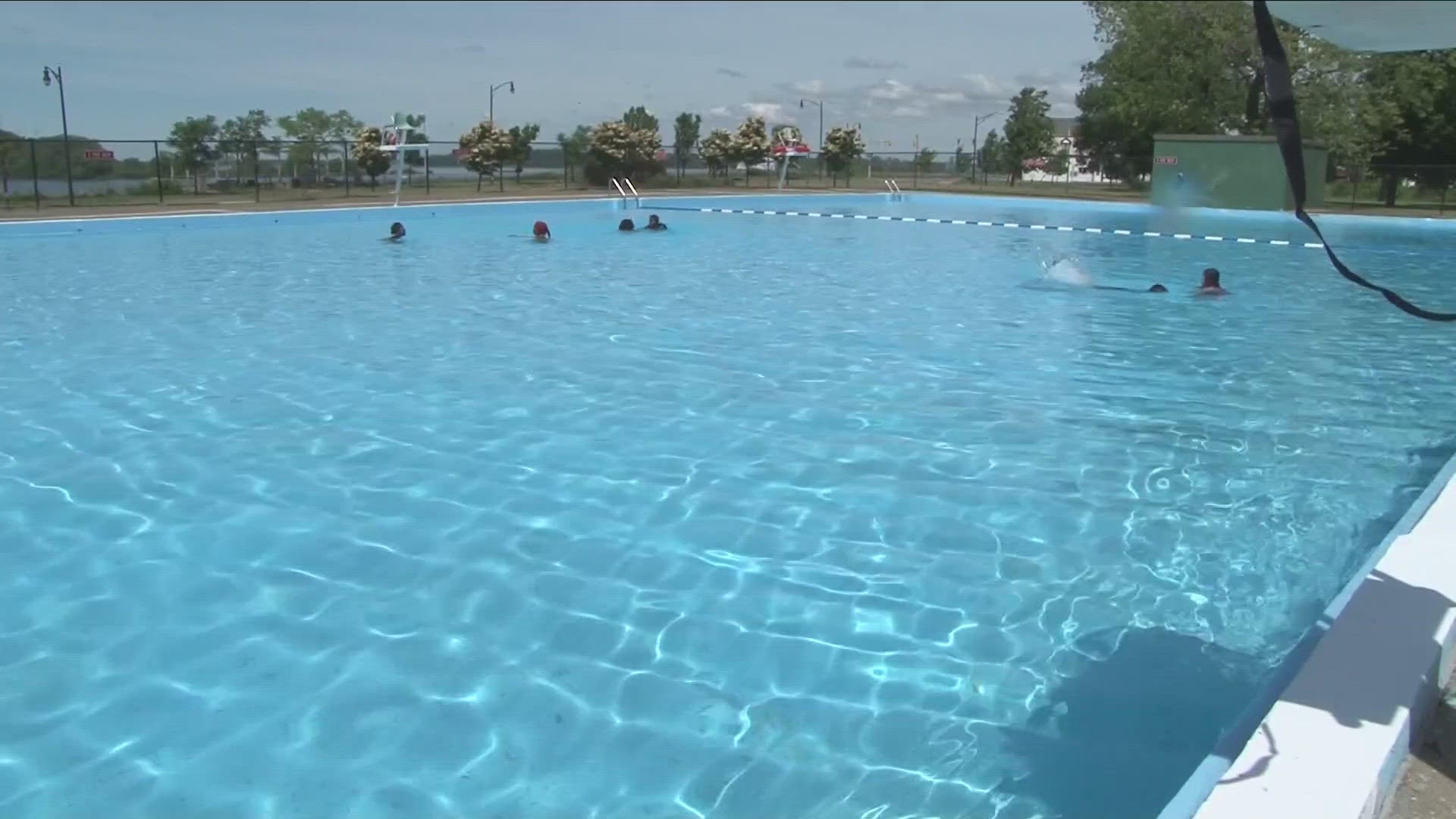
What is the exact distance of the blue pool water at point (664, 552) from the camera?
11.1ft

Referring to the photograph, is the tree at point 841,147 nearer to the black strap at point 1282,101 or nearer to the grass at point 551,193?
the grass at point 551,193

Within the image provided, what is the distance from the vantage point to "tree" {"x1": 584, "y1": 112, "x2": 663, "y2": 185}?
124 feet

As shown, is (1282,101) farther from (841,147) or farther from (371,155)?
(841,147)

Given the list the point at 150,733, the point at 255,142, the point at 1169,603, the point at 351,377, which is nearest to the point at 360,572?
the point at 150,733

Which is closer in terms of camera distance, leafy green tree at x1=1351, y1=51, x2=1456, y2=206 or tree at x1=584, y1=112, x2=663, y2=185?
leafy green tree at x1=1351, y1=51, x2=1456, y2=206

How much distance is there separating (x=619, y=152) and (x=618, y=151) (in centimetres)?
4

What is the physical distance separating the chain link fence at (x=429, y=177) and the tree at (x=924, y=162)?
9 centimetres

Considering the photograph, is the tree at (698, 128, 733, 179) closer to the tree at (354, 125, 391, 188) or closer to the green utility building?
the tree at (354, 125, 391, 188)

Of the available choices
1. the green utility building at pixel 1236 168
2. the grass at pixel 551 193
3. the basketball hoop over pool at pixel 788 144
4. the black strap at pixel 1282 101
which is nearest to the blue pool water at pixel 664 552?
the black strap at pixel 1282 101

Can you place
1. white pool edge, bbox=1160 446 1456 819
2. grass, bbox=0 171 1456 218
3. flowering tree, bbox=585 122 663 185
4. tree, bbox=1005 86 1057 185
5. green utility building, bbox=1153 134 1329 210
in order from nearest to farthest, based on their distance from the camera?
white pool edge, bbox=1160 446 1456 819
grass, bbox=0 171 1456 218
green utility building, bbox=1153 134 1329 210
flowering tree, bbox=585 122 663 185
tree, bbox=1005 86 1057 185

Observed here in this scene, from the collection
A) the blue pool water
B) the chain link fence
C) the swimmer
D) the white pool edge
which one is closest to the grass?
the chain link fence

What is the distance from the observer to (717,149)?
141 feet

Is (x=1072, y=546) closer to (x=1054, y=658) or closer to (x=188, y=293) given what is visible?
(x=1054, y=658)

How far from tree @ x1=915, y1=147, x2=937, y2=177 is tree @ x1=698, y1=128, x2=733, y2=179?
744 cm
